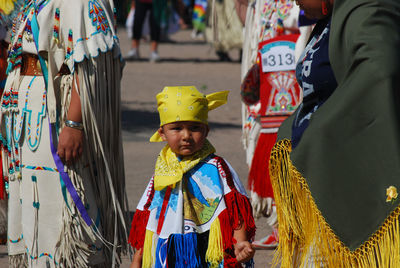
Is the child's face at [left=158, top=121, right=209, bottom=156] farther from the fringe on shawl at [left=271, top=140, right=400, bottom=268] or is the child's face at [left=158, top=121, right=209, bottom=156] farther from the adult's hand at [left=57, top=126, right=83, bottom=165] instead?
the adult's hand at [left=57, top=126, right=83, bottom=165]

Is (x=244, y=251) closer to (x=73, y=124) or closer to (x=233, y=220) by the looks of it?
(x=233, y=220)

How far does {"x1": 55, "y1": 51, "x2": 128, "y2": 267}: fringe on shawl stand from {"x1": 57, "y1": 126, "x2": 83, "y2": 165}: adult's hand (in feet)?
0.20

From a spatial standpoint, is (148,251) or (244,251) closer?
(244,251)

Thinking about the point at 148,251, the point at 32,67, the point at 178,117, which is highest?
the point at 32,67

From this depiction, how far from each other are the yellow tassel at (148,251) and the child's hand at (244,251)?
0.36m

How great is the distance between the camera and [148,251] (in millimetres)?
3379

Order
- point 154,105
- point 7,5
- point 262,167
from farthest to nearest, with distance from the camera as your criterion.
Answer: point 154,105, point 262,167, point 7,5

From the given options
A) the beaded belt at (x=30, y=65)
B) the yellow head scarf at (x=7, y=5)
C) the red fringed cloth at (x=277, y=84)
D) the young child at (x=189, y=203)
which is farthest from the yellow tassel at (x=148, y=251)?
the red fringed cloth at (x=277, y=84)

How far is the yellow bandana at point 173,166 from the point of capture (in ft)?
11.0

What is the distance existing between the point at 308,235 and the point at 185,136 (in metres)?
0.70

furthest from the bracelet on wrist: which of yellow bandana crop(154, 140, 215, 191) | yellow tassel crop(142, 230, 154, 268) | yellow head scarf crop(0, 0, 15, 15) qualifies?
yellow head scarf crop(0, 0, 15, 15)

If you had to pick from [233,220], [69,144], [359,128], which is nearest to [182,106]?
[233,220]

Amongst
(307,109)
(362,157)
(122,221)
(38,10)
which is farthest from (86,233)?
(362,157)

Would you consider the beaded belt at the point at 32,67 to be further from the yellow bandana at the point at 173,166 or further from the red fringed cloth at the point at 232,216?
the red fringed cloth at the point at 232,216
